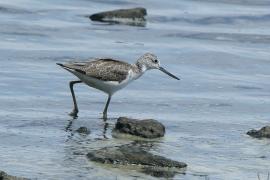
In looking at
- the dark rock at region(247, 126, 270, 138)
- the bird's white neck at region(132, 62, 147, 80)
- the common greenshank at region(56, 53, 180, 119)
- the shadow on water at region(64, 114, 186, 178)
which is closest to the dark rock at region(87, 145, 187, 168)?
the shadow on water at region(64, 114, 186, 178)

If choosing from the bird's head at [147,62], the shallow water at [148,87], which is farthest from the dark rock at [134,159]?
the bird's head at [147,62]

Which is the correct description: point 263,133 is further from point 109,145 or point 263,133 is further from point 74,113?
point 74,113

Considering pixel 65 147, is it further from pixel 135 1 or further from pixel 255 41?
pixel 135 1

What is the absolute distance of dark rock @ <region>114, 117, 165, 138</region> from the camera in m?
13.0

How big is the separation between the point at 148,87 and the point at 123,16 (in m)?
7.84

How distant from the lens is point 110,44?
2123 cm

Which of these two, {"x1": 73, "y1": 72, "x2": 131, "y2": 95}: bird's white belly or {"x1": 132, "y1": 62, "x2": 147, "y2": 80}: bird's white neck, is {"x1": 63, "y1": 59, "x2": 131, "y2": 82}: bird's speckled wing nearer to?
{"x1": 73, "y1": 72, "x2": 131, "y2": 95}: bird's white belly

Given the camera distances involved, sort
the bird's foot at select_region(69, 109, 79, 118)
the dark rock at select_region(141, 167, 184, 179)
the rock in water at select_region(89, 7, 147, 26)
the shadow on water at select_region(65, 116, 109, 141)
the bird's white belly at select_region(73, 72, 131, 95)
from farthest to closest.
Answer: the rock in water at select_region(89, 7, 147, 26), the bird's white belly at select_region(73, 72, 131, 95), the bird's foot at select_region(69, 109, 79, 118), the shadow on water at select_region(65, 116, 109, 141), the dark rock at select_region(141, 167, 184, 179)

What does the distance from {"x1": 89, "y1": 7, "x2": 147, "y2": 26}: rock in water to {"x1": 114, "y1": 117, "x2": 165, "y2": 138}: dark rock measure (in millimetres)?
11554

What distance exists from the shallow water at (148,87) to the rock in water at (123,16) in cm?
36

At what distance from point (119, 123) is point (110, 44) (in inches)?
318

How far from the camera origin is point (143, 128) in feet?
42.7

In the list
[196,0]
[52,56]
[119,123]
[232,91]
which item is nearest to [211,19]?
[196,0]

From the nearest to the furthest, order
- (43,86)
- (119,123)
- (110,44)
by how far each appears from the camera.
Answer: (119,123) → (43,86) → (110,44)
